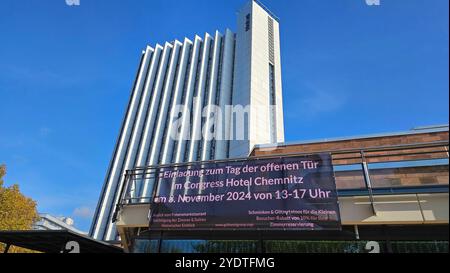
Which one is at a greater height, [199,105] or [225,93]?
[225,93]

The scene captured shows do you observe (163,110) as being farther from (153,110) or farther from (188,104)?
(188,104)

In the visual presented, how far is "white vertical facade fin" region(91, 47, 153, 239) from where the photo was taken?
4997cm

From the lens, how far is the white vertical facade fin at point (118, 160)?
4997 cm

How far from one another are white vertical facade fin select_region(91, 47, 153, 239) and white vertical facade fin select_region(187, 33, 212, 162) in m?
15.5

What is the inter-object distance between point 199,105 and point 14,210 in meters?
36.2

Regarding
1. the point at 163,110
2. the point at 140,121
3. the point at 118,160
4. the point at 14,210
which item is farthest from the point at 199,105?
the point at 14,210

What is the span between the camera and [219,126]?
49938 mm

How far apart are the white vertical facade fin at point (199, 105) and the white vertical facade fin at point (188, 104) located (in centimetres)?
143

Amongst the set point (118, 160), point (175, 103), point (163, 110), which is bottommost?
point (118, 160)

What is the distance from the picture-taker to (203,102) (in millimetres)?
54125

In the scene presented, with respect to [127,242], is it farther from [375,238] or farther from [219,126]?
[219,126]

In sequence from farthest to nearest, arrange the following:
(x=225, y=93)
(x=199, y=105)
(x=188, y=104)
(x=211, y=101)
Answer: (x=188, y=104) < (x=199, y=105) < (x=225, y=93) < (x=211, y=101)

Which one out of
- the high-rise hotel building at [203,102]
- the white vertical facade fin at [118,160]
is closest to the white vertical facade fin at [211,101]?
the high-rise hotel building at [203,102]
